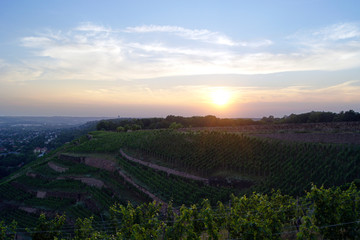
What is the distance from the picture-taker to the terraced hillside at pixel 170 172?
56.2ft

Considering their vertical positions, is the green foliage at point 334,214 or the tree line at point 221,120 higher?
the tree line at point 221,120

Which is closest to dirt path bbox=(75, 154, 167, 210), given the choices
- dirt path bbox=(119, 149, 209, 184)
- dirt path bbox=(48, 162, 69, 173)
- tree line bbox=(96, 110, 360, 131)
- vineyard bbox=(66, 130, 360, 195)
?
dirt path bbox=(119, 149, 209, 184)

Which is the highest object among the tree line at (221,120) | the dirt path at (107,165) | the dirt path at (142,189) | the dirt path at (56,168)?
the tree line at (221,120)

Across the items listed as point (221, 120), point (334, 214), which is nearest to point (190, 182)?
point (334, 214)

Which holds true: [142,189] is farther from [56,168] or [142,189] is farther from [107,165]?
[56,168]

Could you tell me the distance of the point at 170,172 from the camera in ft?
81.7

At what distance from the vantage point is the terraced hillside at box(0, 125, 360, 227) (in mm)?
17119

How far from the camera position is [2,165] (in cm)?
5953

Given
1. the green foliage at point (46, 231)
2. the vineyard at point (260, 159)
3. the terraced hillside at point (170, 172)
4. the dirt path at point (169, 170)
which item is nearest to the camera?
the green foliage at point (46, 231)

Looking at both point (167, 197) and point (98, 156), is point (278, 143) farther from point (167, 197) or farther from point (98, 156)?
point (98, 156)

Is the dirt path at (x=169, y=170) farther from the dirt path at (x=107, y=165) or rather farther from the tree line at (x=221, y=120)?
the tree line at (x=221, y=120)

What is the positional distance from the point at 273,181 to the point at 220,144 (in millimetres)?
8105

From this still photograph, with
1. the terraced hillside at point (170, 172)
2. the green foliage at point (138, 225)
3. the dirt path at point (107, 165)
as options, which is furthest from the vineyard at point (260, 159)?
the green foliage at point (138, 225)

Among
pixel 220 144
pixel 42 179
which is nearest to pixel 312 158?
pixel 220 144
